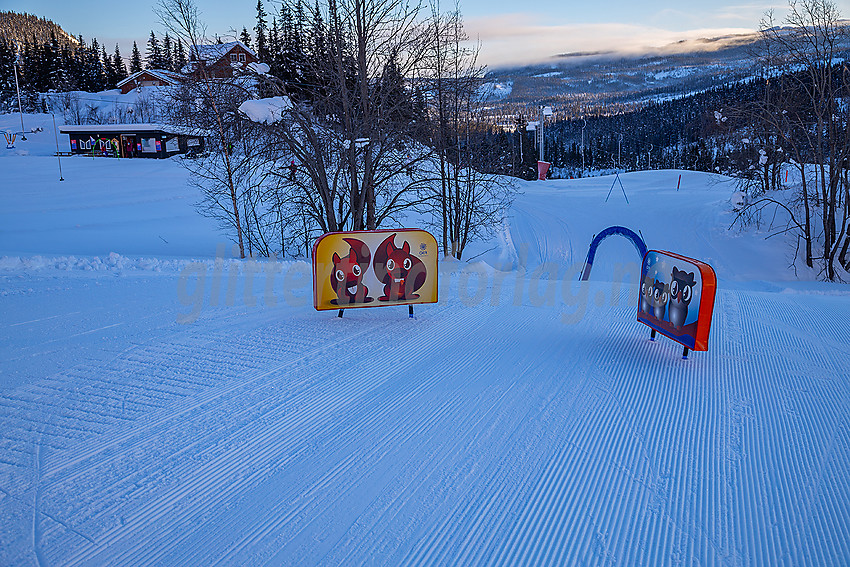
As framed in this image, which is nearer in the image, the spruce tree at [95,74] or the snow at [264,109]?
the snow at [264,109]

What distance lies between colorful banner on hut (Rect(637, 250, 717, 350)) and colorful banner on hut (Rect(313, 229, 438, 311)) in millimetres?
2922

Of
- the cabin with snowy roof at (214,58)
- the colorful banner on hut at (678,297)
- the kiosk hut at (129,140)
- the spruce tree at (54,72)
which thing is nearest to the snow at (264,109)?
the cabin with snowy roof at (214,58)

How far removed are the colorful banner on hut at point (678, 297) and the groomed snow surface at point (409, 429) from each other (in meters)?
0.34

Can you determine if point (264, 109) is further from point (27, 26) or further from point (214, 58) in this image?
point (27, 26)

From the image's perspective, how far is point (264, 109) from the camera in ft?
39.0

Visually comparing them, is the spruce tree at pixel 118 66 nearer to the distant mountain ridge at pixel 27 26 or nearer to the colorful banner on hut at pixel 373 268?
the distant mountain ridge at pixel 27 26

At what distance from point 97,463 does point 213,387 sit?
57.6 inches

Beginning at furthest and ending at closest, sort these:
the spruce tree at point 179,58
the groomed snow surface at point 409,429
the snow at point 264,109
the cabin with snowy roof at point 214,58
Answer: the spruce tree at point 179,58 → the cabin with snowy roof at point 214,58 → the snow at point 264,109 → the groomed snow surface at point 409,429

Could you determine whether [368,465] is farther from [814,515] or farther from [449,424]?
[814,515]

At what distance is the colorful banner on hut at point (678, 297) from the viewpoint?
250 inches

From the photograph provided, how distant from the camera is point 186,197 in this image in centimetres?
3095

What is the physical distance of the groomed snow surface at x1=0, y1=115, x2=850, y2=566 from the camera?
343 cm

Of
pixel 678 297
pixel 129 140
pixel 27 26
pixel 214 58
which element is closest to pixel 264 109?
pixel 214 58

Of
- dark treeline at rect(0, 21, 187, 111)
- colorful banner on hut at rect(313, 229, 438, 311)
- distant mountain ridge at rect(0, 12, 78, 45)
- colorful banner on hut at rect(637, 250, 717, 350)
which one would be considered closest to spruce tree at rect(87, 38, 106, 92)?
dark treeline at rect(0, 21, 187, 111)
